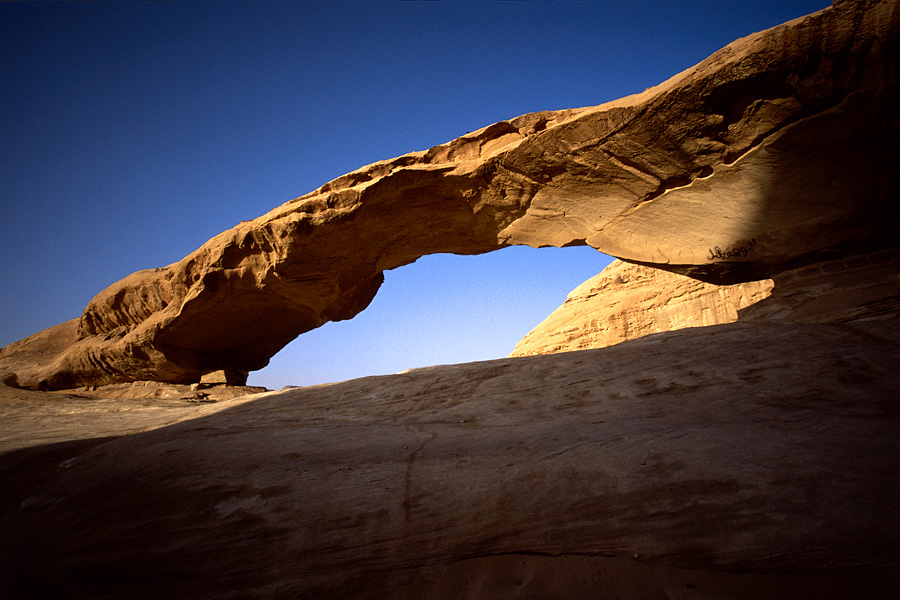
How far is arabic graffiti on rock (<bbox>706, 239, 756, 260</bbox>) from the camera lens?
6.24 metres

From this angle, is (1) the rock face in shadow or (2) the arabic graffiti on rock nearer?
(1) the rock face in shadow

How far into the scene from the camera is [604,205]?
7020mm

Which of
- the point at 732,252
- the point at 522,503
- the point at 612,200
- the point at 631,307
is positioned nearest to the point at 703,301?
the point at 631,307

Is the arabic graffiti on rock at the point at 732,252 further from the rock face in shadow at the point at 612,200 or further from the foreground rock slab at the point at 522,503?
the foreground rock slab at the point at 522,503

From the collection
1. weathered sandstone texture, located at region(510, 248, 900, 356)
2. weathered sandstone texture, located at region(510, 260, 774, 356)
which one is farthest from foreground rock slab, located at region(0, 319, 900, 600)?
weathered sandstone texture, located at region(510, 260, 774, 356)

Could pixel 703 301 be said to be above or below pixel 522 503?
above

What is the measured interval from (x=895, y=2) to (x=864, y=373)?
4.22m

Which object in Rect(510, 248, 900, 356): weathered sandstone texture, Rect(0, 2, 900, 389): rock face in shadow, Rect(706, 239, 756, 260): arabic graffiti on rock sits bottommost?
Rect(510, 248, 900, 356): weathered sandstone texture

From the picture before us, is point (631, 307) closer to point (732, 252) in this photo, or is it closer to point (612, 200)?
point (732, 252)

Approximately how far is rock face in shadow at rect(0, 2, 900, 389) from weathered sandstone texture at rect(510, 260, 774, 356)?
6114 millimetres

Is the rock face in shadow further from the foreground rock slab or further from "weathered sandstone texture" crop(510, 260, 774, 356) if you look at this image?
"weathered sandstone texture" crop(510, 260, 774, 356)

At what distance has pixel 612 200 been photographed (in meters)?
6.91

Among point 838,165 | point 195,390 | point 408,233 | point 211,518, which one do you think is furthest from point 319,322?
point 838,165

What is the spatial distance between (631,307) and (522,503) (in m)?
14.4
